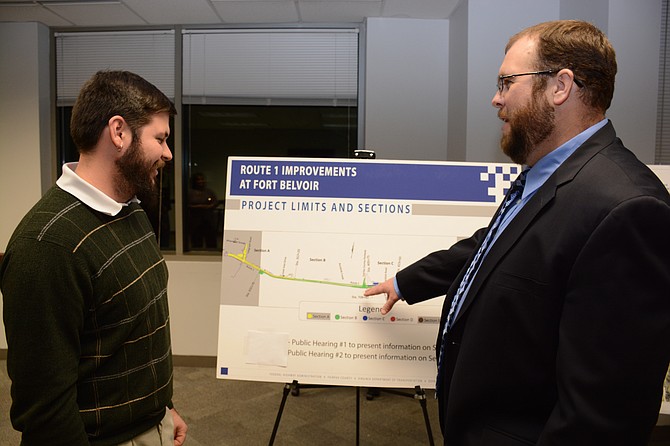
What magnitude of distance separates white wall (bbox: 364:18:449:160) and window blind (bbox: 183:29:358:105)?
0.24 metres

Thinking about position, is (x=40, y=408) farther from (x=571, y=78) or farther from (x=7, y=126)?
(x=7, y=126)

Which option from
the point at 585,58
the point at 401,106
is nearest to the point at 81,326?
the point at 585,58

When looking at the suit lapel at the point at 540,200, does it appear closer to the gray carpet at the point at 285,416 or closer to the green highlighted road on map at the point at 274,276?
the green highlighted road on map at the point at 274,276

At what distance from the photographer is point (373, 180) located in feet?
6.79

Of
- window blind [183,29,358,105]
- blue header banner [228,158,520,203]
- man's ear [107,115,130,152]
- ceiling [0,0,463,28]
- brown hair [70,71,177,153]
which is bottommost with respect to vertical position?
blue header banner [228,158,520,203]

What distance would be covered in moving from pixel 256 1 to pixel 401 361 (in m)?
2.73

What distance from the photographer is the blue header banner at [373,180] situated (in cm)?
205

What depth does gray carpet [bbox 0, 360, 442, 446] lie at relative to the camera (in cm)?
280

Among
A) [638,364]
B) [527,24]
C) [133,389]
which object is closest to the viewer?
[638,364]

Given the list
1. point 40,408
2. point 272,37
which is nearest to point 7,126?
point 272,37

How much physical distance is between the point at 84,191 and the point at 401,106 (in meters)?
2.98

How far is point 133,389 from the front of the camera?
1.17 m

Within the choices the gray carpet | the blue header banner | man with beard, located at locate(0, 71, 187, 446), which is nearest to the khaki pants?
man with beard, located at locate(0, 71, 187, 446)

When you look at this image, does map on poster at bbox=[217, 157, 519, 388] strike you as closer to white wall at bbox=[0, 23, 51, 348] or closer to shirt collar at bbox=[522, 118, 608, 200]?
shirt collar at bbox=[522, 118, 608, 200]
